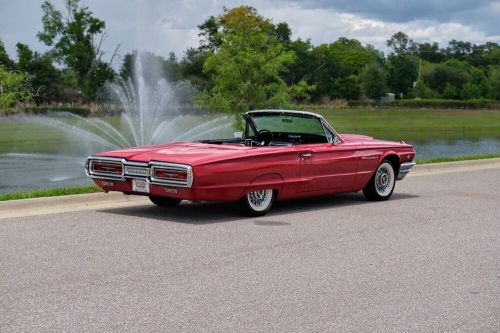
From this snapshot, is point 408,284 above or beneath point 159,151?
beneath

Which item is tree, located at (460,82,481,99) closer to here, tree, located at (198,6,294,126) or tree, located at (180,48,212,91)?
tree, located at (180,48,212,91)

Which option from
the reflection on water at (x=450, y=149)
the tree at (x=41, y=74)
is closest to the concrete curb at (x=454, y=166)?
the reflection on water at (x=450, y=149)

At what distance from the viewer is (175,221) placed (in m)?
10.2

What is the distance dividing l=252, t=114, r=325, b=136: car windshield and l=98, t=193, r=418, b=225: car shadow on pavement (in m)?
1.06

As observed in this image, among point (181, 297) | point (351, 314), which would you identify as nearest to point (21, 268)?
point (181, 297)

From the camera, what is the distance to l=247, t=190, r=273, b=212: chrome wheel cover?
10.5m

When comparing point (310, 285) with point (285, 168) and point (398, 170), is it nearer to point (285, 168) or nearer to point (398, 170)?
point (285, 168)

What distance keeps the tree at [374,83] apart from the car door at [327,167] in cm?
8234

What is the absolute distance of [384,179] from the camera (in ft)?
41.4

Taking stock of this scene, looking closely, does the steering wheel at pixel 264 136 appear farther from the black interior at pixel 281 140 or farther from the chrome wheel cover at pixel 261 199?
the chrome wheel cover at pixel 261 199

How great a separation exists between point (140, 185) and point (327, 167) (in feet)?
8.75

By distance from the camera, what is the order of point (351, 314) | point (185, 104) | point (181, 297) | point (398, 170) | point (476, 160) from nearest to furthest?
point (351, 314)
point (181, 297)
point (398, 170)
point (476, 160)
point (185, 104)

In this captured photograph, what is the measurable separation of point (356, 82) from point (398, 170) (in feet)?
271

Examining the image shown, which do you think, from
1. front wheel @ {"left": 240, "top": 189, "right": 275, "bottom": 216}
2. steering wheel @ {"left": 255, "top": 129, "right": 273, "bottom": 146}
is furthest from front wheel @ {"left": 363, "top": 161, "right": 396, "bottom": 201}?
front wheel @ {"left": 240, "top": 189, "right": 275, "bottom": 216}
